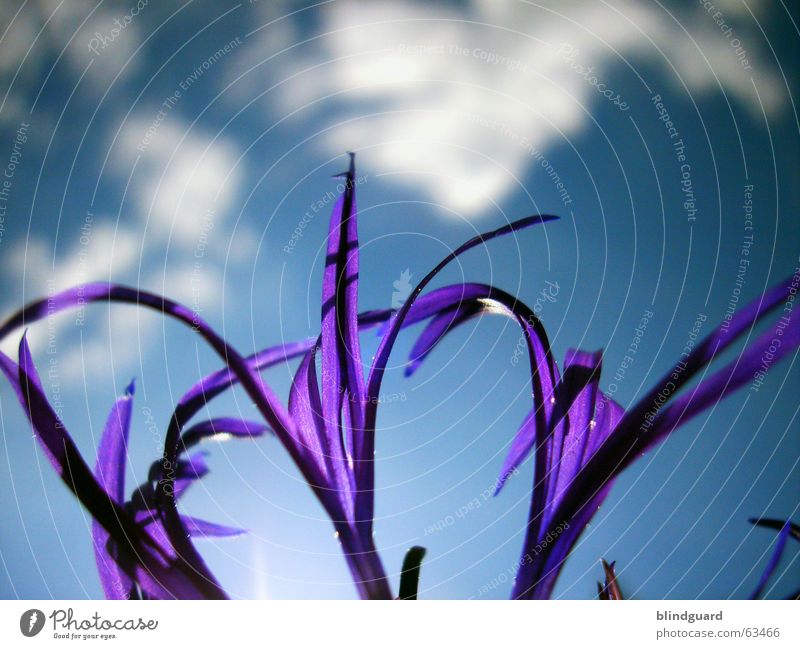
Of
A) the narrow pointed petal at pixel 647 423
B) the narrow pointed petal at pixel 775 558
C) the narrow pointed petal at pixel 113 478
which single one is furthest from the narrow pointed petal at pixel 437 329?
the narrow pointed petal at pixel 775 558

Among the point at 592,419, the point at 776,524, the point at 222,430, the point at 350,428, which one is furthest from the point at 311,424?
the point at 776,524

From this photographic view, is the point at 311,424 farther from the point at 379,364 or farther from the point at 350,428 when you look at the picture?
the point at 379,364

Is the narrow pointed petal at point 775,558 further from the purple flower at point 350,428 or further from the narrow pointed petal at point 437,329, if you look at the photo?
the narrow pointed petal at point 437,329

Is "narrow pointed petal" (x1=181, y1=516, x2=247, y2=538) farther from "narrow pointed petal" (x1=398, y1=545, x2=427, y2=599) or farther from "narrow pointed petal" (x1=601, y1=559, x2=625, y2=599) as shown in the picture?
"narrow pointed petal" (x1=601, y1=559, x2=625, y2=599)
